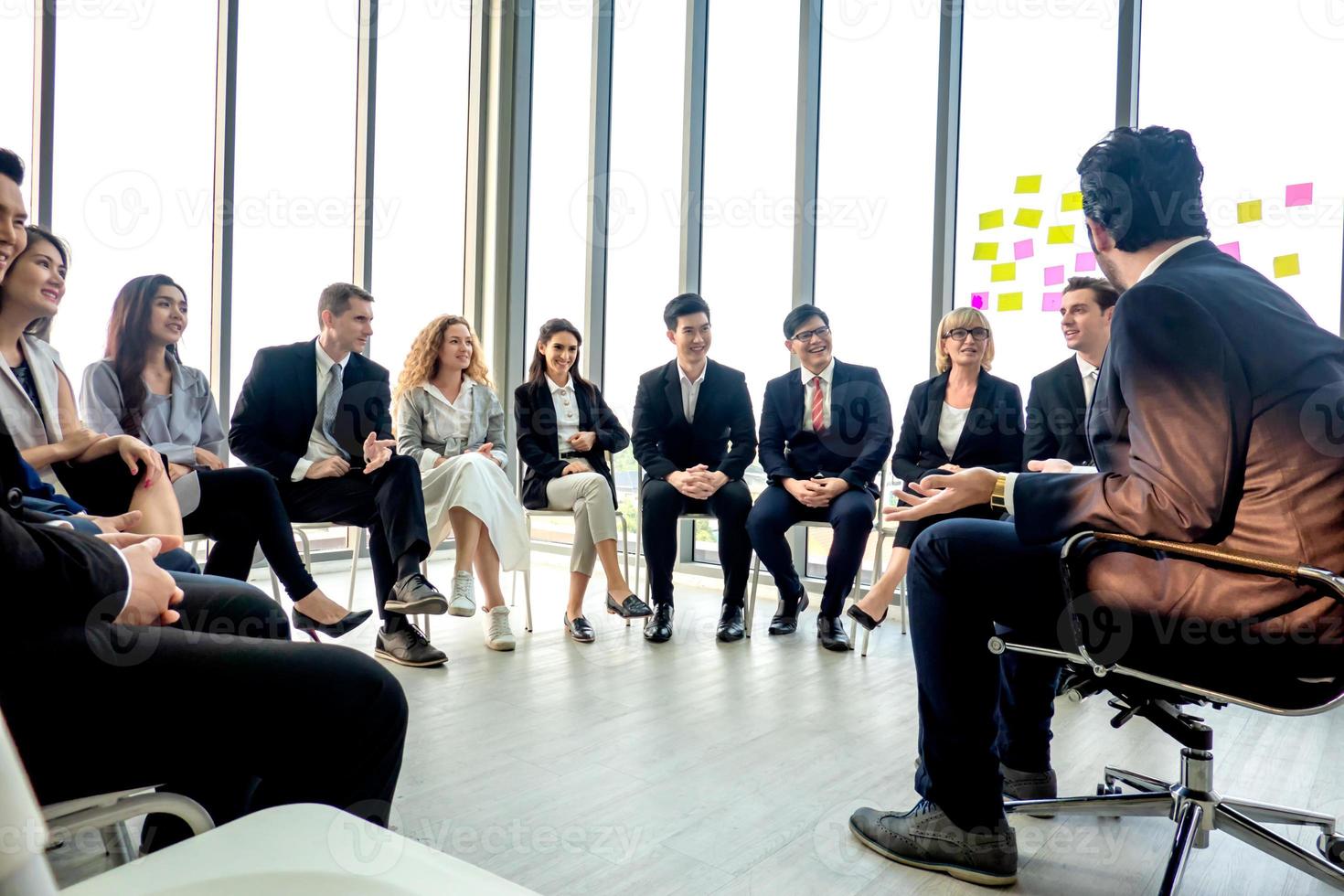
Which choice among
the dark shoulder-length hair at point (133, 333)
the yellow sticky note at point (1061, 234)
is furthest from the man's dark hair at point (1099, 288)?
the dark shoulder-length hair at point (133, 333)

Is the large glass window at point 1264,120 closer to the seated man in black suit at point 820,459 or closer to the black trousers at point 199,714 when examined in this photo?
the seated man in black suit at point 820,459

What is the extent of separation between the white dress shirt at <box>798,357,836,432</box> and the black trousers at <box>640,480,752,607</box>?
1.40ft

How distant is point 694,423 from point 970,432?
1.20m

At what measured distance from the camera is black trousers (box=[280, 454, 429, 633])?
2.85m

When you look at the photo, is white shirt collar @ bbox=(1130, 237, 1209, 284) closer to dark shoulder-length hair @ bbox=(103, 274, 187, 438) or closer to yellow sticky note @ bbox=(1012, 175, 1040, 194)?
yellow sticky note @ bbox=(1012, 175, 1040, 194)

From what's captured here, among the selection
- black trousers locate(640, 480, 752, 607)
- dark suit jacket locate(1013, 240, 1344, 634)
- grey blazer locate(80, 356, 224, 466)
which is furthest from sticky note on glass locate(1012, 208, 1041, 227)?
grey blazer locate(80, 356, 224, 466)

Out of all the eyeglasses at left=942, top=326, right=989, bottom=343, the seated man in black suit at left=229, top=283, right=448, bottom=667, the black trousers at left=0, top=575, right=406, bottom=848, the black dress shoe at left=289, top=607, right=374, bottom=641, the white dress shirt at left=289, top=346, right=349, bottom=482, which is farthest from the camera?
the eyeglasses at left=942, top=326, right=989, bottom=343

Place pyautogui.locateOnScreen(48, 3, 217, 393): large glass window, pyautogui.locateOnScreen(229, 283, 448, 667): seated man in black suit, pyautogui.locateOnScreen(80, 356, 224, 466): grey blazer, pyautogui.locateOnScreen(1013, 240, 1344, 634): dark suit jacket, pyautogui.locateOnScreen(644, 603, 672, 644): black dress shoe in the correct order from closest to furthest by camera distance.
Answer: pyautogui.locateOnScreen(1013, 240, 1344, 634): dark suit jacket, pyautogui.locateOnScreen(80, 356, 224, 466): grey blazer, pyautogui.locateOnScreen(229, 283, 448, 667): seated man in black suit, pyautogui.locateOnScreen(644, 603, 672, 644): black dress shoe, pyautogui.locateOnScreen(48, 3, 217, 393): large glass window

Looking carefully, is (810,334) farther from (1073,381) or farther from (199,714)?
(199,714)

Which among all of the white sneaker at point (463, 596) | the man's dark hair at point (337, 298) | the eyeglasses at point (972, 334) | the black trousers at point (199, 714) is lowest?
the white sneaker at point (463, 596)

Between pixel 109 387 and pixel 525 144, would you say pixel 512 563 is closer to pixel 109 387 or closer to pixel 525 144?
pixel 109 387

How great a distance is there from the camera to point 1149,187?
1383 millimetres

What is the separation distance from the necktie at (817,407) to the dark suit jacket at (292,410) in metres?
1.80

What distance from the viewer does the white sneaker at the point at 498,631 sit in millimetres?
2982
